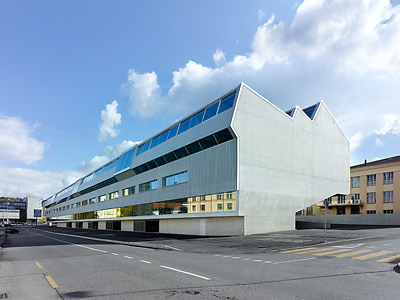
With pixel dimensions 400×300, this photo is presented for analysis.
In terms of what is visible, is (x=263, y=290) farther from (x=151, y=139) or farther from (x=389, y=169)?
(x=389, y=169)

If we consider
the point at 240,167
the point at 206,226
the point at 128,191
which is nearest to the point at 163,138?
the point at 128,191

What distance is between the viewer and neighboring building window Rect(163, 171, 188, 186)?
39.0 metres

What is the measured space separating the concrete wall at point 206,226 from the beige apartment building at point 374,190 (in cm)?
2866

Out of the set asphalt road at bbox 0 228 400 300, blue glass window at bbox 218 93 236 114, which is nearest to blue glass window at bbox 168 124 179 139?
blue glass window at bbox 218 93 236 114

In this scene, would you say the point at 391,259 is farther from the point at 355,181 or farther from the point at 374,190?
the point at 355,181

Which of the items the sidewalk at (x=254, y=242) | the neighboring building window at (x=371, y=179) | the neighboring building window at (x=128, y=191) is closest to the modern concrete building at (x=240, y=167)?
the sidewalk at (x=254, y=242)

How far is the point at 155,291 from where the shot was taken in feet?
25.1

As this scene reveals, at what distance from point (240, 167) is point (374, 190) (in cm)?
3911

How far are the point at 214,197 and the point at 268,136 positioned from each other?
877cm

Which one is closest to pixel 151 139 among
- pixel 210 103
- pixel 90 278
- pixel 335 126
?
pixel 210 103

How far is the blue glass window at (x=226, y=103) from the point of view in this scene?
105 ft

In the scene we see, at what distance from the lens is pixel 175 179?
135 feet

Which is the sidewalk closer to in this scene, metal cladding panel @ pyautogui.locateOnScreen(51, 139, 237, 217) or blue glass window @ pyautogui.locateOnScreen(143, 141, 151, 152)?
metal cladding panel @ pyautogui.locateOnScreen(51, 139, 237, 217)

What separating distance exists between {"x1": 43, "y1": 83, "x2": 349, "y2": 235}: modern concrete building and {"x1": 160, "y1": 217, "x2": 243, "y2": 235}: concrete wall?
0.03m
